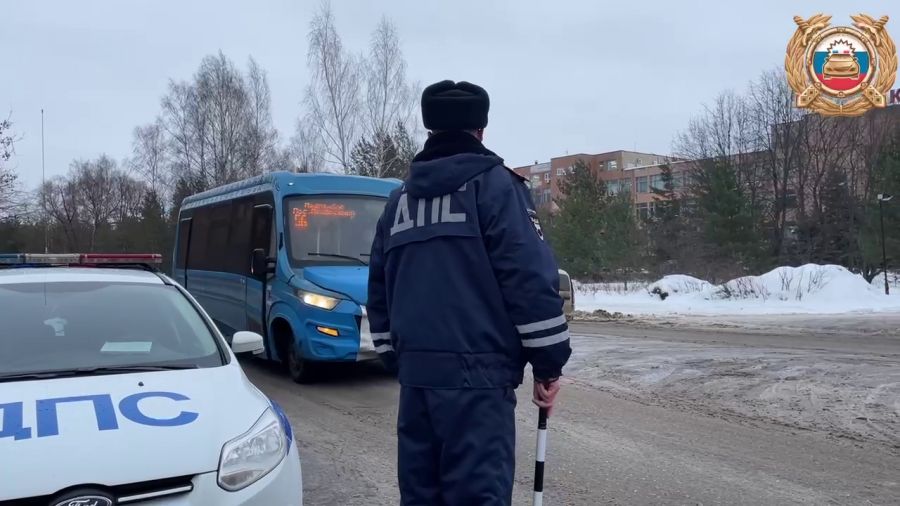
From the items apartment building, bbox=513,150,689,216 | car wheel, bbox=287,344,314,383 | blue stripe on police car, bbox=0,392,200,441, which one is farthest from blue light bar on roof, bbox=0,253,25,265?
apartment building, bbox=513,150,689,216

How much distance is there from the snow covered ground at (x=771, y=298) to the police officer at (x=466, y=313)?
19836mm

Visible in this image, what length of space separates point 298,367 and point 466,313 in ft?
22.8

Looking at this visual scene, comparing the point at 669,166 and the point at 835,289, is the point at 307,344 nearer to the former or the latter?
the point at 835,289

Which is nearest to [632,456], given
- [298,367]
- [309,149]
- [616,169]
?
[298,367]

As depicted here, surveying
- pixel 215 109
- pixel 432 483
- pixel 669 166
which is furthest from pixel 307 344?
pixel 669 166

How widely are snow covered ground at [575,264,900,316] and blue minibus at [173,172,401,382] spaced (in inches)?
554

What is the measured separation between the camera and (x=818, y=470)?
554 centimetres

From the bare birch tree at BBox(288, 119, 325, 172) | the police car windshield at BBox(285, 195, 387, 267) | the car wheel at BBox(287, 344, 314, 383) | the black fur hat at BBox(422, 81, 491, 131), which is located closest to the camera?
the black fur hat at BBox(422, 81, 491, 131)

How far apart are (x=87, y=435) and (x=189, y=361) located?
1126 mm

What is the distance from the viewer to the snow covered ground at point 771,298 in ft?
72.1

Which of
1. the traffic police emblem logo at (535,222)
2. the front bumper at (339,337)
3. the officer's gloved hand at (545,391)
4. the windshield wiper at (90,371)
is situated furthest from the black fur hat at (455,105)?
the front bumper at (339,337)

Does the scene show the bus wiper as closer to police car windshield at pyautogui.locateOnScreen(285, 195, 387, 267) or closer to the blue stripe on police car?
police car windshield at pyautogui.locateOnScreen(285, 195, 387, 267)

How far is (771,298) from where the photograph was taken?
2434 cm

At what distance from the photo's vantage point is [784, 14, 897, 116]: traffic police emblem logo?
86.6 ft
